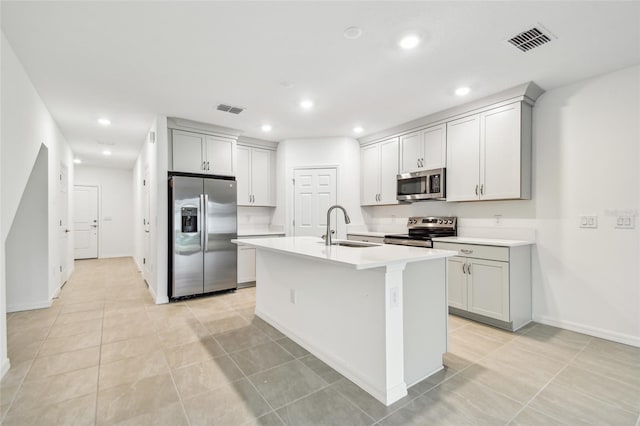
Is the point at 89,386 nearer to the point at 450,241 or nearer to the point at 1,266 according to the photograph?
the point at 1,266

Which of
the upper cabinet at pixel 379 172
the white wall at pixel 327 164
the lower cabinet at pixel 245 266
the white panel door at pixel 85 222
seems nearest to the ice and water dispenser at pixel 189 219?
the lower cabinet at pixel 245 266

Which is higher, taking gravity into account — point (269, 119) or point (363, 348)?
point (269, 119)

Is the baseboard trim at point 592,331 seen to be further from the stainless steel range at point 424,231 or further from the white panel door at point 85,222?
the white panel door at point 85,222

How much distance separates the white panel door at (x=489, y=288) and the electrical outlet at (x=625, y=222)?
1.03 metres

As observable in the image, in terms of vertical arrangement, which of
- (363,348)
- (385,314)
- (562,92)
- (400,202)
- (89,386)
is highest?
(562,92)

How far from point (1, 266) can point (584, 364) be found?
14.7 feet

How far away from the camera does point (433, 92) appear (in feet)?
10.9

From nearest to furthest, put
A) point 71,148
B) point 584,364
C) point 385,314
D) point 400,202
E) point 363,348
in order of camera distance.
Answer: point 385,314
point 363,348
point 584,364
point 400,202
point 71,148

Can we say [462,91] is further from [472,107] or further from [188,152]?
[188,152]

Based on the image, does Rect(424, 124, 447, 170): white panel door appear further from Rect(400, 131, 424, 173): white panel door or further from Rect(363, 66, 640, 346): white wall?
Rect(363, 66, 640, 346): white wall

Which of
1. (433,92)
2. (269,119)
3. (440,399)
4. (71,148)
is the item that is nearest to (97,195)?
(71,148)

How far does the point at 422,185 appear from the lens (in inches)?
163

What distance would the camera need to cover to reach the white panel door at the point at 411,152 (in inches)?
167

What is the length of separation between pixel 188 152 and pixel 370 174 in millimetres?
2873
